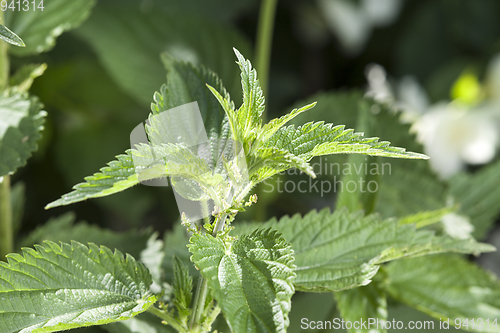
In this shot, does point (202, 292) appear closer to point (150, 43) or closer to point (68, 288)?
point (68, 288)

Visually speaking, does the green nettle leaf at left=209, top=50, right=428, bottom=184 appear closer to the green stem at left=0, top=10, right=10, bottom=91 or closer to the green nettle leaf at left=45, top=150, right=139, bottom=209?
the green nettle leaf at left=45, top=150, right=139, bottom=209

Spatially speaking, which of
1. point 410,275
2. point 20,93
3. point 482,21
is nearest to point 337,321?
point 410,275

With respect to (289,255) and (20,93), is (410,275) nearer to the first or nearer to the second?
(289,255)

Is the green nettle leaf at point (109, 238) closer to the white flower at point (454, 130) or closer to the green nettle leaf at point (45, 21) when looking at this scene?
the green nettle leaf at point (45, 21)

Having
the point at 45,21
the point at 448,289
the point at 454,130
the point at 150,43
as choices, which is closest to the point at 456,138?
the point at 454,130

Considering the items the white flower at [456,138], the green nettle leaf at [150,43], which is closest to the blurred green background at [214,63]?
the green nettle leaf at [150,43]
